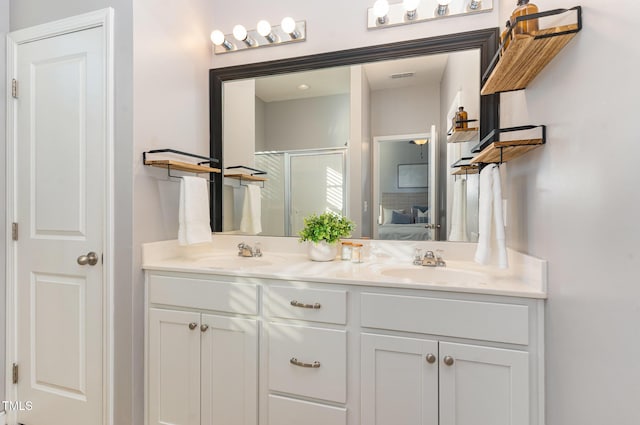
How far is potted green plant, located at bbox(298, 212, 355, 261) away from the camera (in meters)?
1.77

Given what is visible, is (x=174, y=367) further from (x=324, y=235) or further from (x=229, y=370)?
(x=324, y=235)

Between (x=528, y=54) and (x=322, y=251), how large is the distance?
47.9 inches

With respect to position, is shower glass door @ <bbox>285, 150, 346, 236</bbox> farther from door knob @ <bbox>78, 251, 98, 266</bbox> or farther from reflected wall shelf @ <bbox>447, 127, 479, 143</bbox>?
door knob @ <bbox>78, 251, 98, 266</bbox>

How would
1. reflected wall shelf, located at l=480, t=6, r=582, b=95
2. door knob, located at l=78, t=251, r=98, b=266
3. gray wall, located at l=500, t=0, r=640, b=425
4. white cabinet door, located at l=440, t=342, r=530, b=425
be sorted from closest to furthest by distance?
gray wall, located at l=500, t=0, r=640, b=425 → reflected wall shelf, located at l=480, t=6, r=582, b=95 → white cabinet door, located at l=440, t=342, r=530, b=425 → door knob, located at l=78, t=251, r=98, b=266

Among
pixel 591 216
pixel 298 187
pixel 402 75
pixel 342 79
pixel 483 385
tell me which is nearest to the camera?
pixel 591 216

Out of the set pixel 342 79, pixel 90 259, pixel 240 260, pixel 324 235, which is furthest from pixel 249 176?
pixel 90 259

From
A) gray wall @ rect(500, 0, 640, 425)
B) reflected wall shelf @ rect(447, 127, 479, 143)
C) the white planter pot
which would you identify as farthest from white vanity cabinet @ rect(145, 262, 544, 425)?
reflected wall shelf @ rect(447, 127, 479, 143)

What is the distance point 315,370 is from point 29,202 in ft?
5.78

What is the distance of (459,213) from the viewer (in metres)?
1.73

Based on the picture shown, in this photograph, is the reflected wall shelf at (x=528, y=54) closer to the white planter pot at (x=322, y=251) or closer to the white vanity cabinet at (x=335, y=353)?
the white vanity cabinet at (x=335, y=353)

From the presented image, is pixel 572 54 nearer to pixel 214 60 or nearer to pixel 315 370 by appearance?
pixel 315 370

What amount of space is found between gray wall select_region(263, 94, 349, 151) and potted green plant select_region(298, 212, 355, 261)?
0.49 meters

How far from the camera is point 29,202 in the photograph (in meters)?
1.77

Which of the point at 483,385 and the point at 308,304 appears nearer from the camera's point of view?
the point at 483,385
